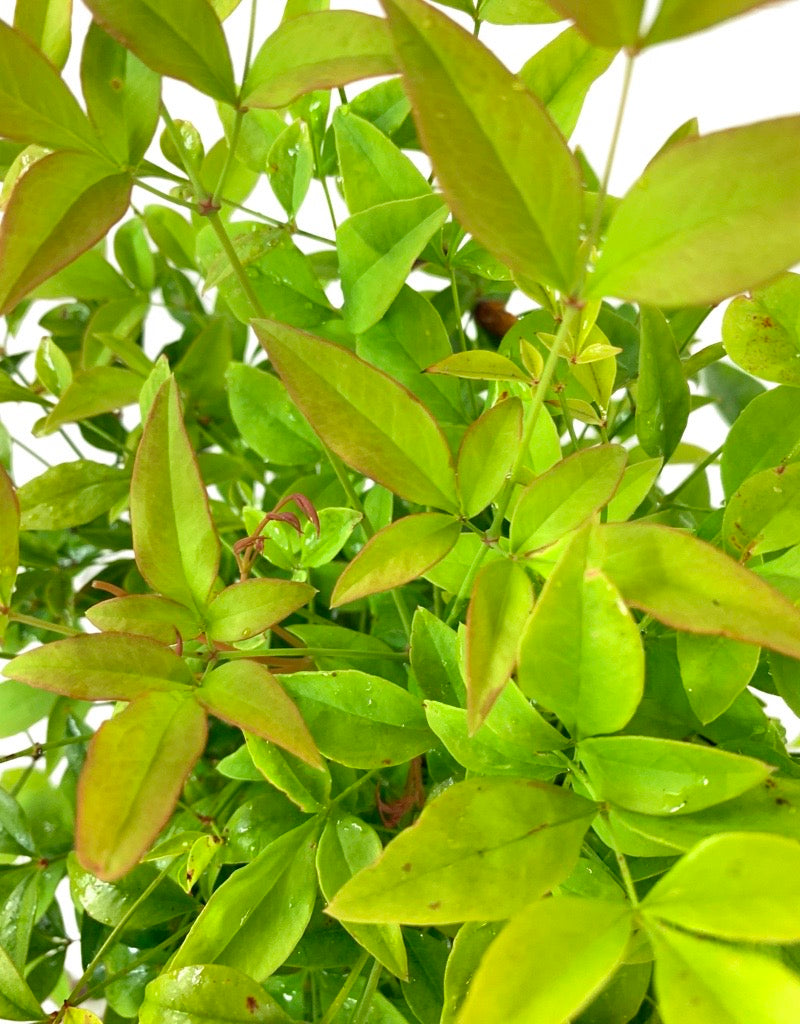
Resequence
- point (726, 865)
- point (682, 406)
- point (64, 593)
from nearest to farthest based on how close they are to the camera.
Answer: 1. point (726, 865)
2. point (682, 406)
3. point (64, 593)

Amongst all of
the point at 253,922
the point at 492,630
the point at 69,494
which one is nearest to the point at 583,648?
the point at 492,630

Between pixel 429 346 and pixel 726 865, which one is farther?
pixel 429 346

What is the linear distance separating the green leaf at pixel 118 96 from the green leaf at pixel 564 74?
11 cm

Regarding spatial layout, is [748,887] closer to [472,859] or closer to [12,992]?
[472,859]

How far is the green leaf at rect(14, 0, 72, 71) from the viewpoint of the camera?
0.24 m

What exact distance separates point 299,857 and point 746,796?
0.11 meters

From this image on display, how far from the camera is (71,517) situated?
34 centimetres

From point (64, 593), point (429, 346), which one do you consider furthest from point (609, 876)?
point (64, 593)

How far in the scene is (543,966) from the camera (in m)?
0.16

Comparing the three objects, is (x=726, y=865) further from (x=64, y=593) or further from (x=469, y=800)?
(x=64, y=593)

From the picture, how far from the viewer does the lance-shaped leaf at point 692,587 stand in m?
0.17

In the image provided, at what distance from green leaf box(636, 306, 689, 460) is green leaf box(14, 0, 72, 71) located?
0.16 meters

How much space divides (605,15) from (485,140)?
24mm

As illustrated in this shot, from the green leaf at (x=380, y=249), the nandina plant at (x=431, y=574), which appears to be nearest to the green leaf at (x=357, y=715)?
the nandina plant at (x=431, y=574)
